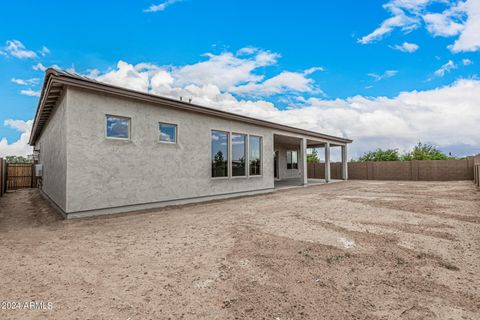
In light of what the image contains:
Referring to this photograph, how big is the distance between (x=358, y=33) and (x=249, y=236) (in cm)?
1168

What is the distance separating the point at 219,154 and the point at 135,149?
3499mm

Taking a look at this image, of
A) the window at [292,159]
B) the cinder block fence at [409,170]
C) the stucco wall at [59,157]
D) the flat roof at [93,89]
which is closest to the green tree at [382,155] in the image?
the cinder block fence at [409,170]

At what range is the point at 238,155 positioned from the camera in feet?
36.1

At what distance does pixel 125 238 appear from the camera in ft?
15.7

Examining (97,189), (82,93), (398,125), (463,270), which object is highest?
(398,125)

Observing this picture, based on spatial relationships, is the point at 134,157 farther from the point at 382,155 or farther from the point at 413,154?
the point at 413,154

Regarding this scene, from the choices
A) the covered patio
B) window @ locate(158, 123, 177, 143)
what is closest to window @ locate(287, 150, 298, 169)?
the covered patio

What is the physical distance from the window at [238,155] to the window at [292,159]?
1083 cm

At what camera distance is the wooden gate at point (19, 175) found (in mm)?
15953

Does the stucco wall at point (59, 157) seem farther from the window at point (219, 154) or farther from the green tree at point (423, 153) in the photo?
the green tree at point (423, 153)

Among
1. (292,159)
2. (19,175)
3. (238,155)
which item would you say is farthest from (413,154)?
(19,175)

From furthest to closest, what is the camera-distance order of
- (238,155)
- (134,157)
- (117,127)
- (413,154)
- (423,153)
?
(413,154)
(423,153)
(238,155)
(134,157)
(117,127)

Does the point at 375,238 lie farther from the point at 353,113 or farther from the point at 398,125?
the point at 398,125

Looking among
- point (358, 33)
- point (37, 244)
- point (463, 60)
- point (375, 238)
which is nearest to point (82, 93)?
point (37, 244)
